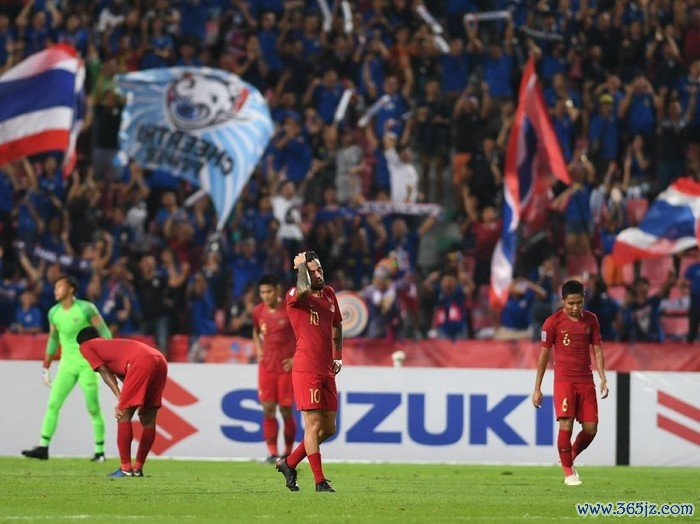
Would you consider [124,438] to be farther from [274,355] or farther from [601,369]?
[601,369]

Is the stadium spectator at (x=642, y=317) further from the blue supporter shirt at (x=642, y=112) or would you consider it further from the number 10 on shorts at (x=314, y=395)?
the number 10 on shorts at (x=314, y=395)

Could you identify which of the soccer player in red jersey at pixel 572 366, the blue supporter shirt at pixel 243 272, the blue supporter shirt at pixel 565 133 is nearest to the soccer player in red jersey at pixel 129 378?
the soccer player in red jersey at pixel 572 366

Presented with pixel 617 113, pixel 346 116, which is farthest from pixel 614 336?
pixel 346 116

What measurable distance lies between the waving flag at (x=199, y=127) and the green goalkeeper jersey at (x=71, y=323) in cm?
616

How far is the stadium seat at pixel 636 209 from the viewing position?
25.5m

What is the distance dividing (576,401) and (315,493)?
3.45 meters

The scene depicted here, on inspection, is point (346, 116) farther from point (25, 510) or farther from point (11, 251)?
point (25, 510)

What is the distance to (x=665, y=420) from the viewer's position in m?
20.6

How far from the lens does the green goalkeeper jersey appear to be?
18750 millimetres

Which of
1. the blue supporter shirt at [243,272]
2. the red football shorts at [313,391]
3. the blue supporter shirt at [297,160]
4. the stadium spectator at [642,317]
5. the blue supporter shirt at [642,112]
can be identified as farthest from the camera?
the blue supporter shirt at [297,160]

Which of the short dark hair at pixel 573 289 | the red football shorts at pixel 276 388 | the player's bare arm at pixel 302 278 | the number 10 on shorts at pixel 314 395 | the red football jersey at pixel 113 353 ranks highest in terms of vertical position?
the player's bare arm at pixel 302 278

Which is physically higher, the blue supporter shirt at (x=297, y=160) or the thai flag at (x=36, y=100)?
the thai flag at (x=36, y=100)

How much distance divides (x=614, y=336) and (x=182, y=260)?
7.26 m

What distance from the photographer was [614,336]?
2355cm
